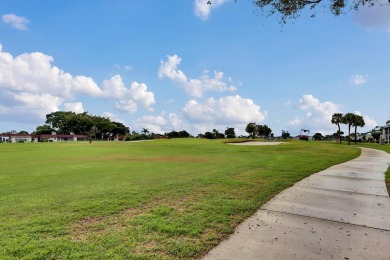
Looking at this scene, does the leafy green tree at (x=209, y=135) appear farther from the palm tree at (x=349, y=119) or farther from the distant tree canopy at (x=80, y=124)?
the distant tree canopy at (x=80, y=124)

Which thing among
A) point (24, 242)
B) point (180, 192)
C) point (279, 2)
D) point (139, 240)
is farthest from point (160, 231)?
point (279, 2)

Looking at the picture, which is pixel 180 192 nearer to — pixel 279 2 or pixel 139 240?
pixel 139 240

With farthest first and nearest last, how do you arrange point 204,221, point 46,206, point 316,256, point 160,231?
point 46,206 < point 204,221 < point 160,231 < point 316,256

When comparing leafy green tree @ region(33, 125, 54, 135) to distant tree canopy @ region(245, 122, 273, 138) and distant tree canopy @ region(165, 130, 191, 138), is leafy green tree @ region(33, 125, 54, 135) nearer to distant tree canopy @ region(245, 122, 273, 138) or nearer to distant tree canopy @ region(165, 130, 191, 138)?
distant tree canopy @ region(165, 130, 191, 138)

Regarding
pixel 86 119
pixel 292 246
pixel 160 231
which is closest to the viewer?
pixel 292 246

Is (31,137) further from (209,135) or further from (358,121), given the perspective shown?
(358,121)

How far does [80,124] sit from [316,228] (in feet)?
426

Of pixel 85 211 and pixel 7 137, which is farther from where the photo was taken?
pixel 7 137

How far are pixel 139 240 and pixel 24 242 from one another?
1891mm

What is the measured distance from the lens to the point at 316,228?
5.32m

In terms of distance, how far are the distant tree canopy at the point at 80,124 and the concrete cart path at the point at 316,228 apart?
113 meters

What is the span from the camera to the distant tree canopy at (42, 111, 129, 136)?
122 m

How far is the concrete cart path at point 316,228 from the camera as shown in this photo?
14.1 ft

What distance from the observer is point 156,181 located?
1032 cm
